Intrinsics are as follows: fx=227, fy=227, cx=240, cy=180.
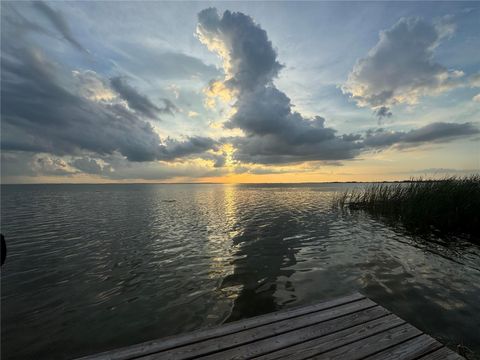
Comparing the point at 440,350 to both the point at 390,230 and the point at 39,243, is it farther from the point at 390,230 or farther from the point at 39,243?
the point at 39,243

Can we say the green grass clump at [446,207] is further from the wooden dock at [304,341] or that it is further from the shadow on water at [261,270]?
the wooden dock at [304,341]

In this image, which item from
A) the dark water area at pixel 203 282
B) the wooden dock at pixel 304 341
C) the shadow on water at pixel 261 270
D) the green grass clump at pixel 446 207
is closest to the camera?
the wooden dock at pixel 304 341

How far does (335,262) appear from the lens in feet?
36.8

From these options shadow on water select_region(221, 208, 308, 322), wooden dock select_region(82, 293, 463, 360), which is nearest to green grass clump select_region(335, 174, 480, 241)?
shadow on water select_region(221, 208, 308, 322)

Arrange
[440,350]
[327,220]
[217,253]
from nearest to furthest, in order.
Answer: [440,350], [217,253], [327,220]

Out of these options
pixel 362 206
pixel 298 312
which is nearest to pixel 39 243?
pixel 298 312

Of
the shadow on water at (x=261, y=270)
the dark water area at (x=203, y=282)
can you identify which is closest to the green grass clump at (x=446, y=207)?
the dark water area at (x=203, y=282)

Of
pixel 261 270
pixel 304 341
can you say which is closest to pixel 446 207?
pixel 261 270

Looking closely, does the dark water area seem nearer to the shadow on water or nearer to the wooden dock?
the shadow on water

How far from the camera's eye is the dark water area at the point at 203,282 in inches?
252

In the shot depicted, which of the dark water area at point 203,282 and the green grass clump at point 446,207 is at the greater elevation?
the green grass clump at point 446,207

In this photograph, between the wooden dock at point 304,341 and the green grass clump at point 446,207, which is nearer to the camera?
the wooden dock at point 304,341

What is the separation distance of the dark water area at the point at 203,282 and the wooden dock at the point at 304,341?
2.54m

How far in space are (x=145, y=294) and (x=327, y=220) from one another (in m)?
18.4
